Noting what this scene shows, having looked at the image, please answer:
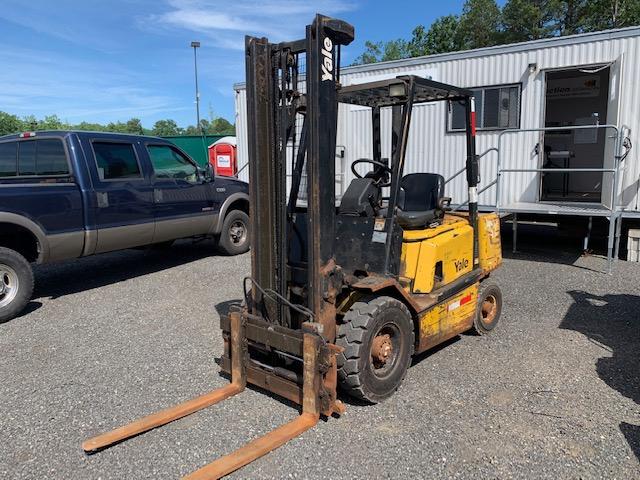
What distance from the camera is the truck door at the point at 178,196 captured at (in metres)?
8.05

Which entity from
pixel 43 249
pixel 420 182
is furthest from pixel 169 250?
pixel 420 182

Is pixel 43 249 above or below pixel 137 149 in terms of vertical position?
below

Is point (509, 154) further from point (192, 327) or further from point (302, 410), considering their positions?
point (302, 410)

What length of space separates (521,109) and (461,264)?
229 inches

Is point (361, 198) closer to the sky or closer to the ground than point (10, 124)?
closer to the ground

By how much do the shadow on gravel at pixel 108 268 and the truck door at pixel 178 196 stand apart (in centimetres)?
85

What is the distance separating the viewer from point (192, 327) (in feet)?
19.0

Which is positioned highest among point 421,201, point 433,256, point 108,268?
point 421,201

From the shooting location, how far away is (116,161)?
296 inches

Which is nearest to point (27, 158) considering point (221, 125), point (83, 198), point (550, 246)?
point (83, 198)

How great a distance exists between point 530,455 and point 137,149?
6785 mm

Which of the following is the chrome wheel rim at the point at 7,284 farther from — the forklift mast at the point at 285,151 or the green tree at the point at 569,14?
the green tree at the point at 569,14

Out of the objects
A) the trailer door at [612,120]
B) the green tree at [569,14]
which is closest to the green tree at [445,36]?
the green tree at [569,14]

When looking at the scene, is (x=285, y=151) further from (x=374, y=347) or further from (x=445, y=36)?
(x=445, y=36)
